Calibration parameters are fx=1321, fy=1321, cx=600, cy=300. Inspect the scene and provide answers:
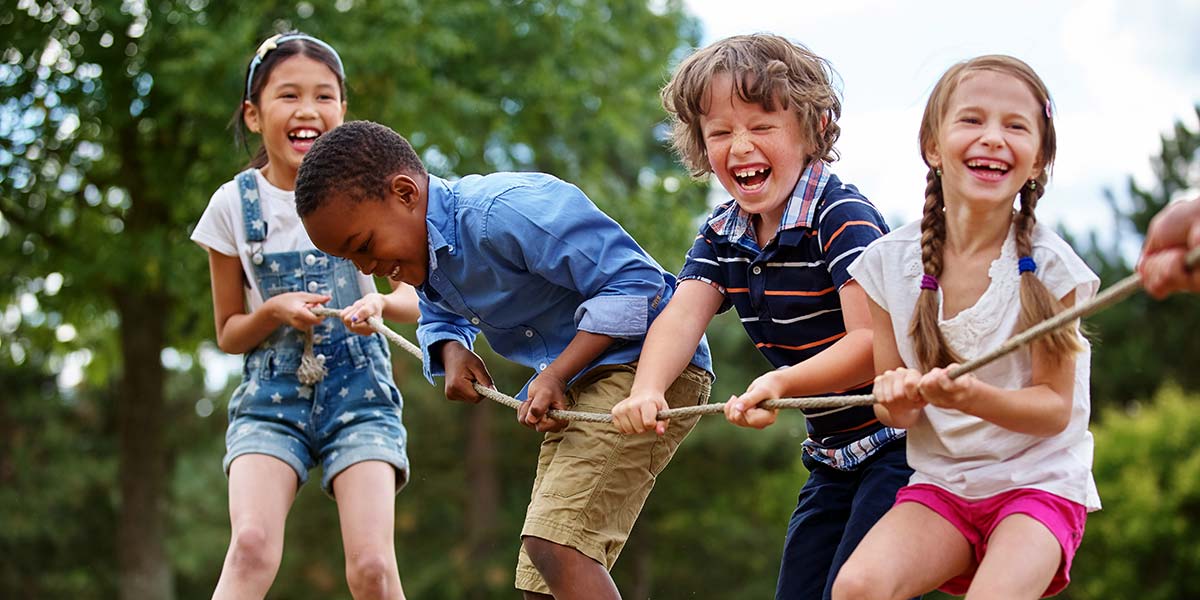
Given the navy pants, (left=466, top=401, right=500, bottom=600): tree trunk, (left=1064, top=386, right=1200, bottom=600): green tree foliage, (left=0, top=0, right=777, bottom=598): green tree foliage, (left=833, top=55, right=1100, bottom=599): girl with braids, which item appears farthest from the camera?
(left=466, top=401, right=500, bottom=600): tree trunk

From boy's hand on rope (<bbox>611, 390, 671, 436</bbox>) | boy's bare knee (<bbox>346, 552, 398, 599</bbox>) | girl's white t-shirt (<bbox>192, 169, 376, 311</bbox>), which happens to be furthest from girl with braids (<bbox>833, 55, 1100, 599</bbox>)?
girl's white t-shirt (<bbox>192, 169, 376, 311</bbox>)

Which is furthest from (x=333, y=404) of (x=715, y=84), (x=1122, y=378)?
(x=1122, y=378)

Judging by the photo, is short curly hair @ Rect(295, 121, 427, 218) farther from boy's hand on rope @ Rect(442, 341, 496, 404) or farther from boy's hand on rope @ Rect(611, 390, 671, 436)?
boy's hand on rope @ Rect(611, 390, 671, 436)

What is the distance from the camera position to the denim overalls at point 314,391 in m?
3.93

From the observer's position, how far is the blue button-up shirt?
128 inches

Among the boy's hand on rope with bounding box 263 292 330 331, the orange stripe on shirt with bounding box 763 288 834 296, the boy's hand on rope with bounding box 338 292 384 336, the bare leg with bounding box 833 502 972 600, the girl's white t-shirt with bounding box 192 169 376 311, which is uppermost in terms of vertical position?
the orange stripe on shirt with bounding box 763 288 834 296

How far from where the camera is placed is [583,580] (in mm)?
3092

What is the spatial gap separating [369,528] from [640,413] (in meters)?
1.15

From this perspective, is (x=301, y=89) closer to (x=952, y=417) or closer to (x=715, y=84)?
(x=715, y=84)

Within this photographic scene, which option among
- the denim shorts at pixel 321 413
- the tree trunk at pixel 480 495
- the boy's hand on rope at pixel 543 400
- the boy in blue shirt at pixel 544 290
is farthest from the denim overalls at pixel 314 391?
the tree trunk at pixel 480 495

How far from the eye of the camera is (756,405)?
2.86 metres

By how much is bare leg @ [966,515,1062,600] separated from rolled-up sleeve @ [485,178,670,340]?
40.2 inches

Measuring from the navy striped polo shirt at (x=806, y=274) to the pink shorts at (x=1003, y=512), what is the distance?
16.2 inches

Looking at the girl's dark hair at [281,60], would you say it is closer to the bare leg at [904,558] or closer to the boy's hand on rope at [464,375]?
the boy's hand on rope at [464,375]
